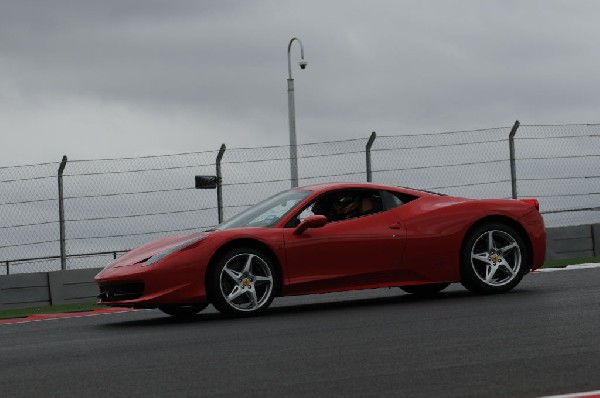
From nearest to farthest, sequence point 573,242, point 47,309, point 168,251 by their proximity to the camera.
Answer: point 168,251, point 47,309, point 573,242

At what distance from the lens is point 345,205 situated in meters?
11.4

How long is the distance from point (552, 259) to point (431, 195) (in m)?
8.12

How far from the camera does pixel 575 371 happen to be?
6465 mm

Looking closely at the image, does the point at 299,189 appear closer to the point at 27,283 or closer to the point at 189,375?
the point at 189,375

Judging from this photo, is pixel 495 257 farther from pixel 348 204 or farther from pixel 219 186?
pixel 219 186

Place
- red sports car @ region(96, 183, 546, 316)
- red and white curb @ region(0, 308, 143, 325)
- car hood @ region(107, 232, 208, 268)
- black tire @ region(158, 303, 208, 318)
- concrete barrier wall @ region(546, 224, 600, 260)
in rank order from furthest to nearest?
concrete barrier wall @ region(546, 224, 600, 260) < red and white curb @ region(0, 308, 143, 325) < black tire @ region(158, 303, 208, 318) < car hood @ region(107, 232, 208, 268) < red sports car @ region(96, 183, 546, 316)

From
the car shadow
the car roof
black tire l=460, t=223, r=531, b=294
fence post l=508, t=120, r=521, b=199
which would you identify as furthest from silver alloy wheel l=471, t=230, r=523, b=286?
fence post l=508, t=120, r=521, b=199

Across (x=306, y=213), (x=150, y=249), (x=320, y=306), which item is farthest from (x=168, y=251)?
(x=320, y=306)

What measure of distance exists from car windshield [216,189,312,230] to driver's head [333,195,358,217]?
31 centimetres

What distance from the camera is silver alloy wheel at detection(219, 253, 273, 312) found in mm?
10461

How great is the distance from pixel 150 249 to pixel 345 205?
198 cm

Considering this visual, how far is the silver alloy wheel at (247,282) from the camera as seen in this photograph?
34.3ft

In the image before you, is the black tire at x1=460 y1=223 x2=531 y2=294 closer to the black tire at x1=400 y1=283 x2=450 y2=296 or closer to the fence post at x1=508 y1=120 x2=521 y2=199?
the black tire at x1=400 y1=283 x2=450 y2=296

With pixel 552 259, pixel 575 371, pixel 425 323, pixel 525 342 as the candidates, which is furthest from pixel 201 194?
pixel 575 371
